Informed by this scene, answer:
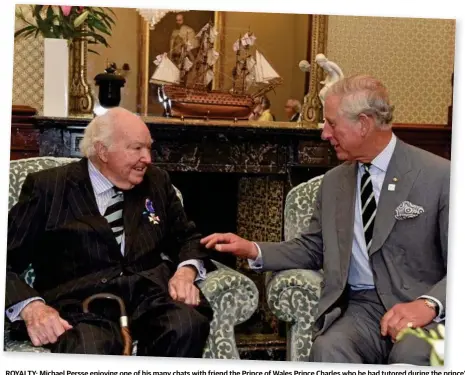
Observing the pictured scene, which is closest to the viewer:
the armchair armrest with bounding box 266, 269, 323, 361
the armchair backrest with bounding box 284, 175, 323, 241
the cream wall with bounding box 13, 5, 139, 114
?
the armchair armrest with bounding box 266, 269, 323, 361

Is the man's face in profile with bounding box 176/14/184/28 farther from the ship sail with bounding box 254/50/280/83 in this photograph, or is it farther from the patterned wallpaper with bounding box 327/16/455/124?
the patterned wallpaper with bounding box 327/16/455/124

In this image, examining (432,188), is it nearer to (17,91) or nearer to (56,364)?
(56,364)

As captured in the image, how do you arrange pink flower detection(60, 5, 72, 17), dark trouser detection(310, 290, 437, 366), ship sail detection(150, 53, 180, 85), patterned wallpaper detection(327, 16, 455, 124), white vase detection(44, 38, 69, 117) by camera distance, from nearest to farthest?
dark trouser detection(310, 290, 437, 366), pink flower detection(60, 5, 72, 17), white vase detection(44, 38, 69, 117), ship sail detection(150, 53, 180, 85), patterned wallpaper detection(327, 16, 455, 124)

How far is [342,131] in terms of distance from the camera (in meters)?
2.99

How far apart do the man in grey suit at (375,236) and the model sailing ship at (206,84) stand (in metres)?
1.48

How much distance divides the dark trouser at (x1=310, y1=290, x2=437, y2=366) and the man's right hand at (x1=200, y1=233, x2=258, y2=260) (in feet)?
1.39

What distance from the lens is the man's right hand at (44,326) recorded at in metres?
2.84

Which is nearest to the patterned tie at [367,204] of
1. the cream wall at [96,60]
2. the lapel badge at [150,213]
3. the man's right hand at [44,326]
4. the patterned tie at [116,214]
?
the lapel badge at [150,213]

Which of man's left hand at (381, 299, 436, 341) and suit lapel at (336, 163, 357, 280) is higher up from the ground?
suit lapel at (336, 163, 357, 280)

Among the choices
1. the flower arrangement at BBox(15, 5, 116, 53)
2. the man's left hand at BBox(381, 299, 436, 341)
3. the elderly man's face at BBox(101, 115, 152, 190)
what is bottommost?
the man's left hand at BBox(381, 299, 436, 341)

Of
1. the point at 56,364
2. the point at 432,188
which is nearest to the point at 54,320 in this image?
the point at 56,364

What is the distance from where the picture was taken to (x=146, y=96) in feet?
14.8

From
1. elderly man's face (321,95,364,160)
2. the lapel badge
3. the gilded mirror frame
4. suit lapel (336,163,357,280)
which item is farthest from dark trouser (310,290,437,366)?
the gilded mirror frame

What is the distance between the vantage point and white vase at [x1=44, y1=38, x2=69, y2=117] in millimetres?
4254
